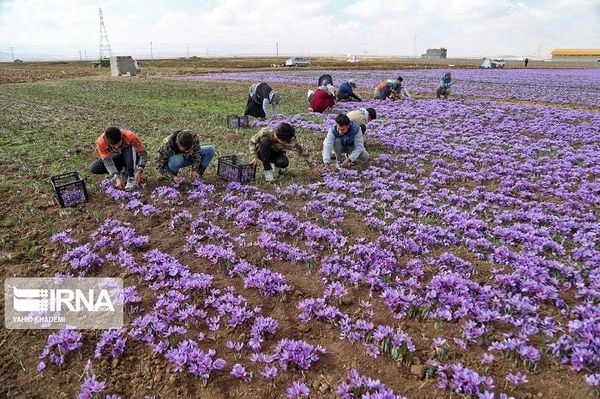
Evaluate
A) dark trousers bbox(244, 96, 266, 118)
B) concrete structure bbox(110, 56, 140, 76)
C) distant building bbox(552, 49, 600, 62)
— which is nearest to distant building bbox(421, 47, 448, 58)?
distant building bbox(552, 49, 600, 62)

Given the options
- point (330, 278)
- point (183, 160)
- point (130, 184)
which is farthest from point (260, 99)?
point (330, 278)

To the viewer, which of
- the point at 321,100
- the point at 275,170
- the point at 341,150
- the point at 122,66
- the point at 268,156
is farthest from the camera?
the point at 122,66

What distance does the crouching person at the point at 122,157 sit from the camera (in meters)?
8.38

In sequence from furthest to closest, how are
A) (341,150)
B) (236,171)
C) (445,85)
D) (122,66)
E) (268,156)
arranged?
1. (122,66)
2. (445,85)
3. (341,150)
4. (268,156)
5. (236,171)

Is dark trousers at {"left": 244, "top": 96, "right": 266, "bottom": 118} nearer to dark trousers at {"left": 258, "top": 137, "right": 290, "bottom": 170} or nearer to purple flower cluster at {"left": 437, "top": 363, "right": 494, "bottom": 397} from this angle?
dark trousers at {"left": 258, "top": 137, "right": 290, "bottom": 170}

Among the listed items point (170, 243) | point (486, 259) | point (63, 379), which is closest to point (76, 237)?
point (170, 243)

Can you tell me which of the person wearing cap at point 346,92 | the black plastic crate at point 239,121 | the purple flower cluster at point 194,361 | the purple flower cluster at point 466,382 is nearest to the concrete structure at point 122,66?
the person wearing cap at point 346,92

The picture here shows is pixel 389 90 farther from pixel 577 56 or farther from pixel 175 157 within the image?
pixel 577 56

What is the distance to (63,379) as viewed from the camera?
168 inches

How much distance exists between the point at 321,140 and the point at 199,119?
7011 millimetres

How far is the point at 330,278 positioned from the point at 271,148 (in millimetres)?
4534

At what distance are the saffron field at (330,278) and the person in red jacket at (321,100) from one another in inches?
313

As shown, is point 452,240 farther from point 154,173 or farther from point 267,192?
point 154,173

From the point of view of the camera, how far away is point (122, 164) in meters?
9.06
